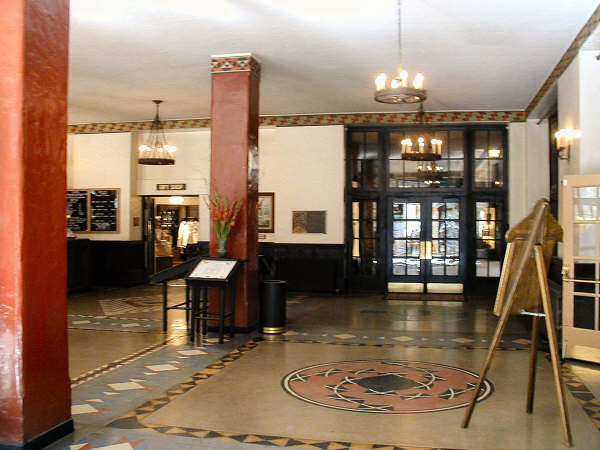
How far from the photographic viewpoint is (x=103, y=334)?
714 centimetres

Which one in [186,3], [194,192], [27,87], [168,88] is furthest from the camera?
[194,192]

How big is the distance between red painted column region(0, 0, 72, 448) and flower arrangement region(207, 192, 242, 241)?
3.35 meters

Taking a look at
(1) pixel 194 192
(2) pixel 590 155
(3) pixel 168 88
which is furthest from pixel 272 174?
(2) pixel 590 155

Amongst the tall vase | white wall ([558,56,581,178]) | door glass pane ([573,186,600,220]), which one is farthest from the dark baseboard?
white wall ([558,56,581,178])

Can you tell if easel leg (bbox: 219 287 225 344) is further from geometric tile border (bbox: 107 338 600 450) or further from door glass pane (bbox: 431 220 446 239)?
door glass pane (bbox: 431 220 446 239)

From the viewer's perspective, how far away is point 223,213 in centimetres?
691

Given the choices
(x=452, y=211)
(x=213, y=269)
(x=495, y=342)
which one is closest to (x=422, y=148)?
(x=452, y=211)

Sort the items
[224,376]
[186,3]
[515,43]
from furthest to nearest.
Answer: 1. [515,43]
2. [186,3]
3. [224,376]

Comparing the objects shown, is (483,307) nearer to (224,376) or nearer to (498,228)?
(498,228)

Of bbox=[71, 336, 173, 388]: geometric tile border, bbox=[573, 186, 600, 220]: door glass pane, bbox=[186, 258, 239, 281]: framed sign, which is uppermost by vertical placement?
bbox=[573, 186, 600, 220]: door glass pane

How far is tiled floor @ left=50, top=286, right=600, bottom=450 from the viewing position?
3.73 m

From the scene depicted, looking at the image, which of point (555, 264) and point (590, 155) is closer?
point (590, 155)

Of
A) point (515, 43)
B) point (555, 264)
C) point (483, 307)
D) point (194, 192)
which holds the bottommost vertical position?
point (483, 307)

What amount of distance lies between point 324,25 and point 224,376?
3.86 m
